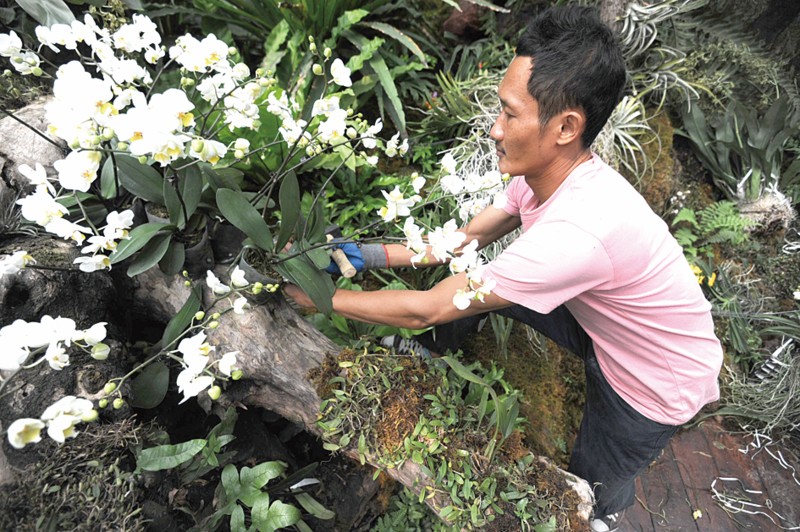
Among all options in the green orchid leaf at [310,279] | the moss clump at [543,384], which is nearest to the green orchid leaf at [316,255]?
the green orchid leaf at [310,279]

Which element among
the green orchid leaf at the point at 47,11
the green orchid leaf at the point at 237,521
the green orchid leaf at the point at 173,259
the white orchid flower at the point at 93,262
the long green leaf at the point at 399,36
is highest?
the green orchid leaf at the point at 47,11

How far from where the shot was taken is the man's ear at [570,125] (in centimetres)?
110

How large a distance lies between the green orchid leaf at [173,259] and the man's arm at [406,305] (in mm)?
275

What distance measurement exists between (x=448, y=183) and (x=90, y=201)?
3.23 ft

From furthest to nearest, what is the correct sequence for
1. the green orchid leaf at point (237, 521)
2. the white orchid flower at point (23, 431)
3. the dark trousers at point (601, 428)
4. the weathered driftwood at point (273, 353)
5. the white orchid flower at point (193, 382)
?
the dark trousers at point (601, 428) → the weathered driftwood at point (273, 353) → the green orchid leaf at point (237, 521) → the white orchid flower at point (193, 382) → the white orchid flower at point (23, 431)

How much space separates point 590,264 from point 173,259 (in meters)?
1.04

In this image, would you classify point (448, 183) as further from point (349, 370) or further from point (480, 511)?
point (480, 511)

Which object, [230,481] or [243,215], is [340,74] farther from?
[230,481]

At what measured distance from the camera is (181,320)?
1.14 meters

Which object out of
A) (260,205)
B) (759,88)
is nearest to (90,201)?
(260,205)

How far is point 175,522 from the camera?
3.64 feet

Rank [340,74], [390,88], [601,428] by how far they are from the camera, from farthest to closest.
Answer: [390,88]
[601,428]
[340,74]

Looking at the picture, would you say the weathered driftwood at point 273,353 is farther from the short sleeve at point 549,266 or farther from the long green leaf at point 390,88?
the long green leaf at point 390,88

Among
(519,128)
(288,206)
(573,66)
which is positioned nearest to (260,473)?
(288,206)
